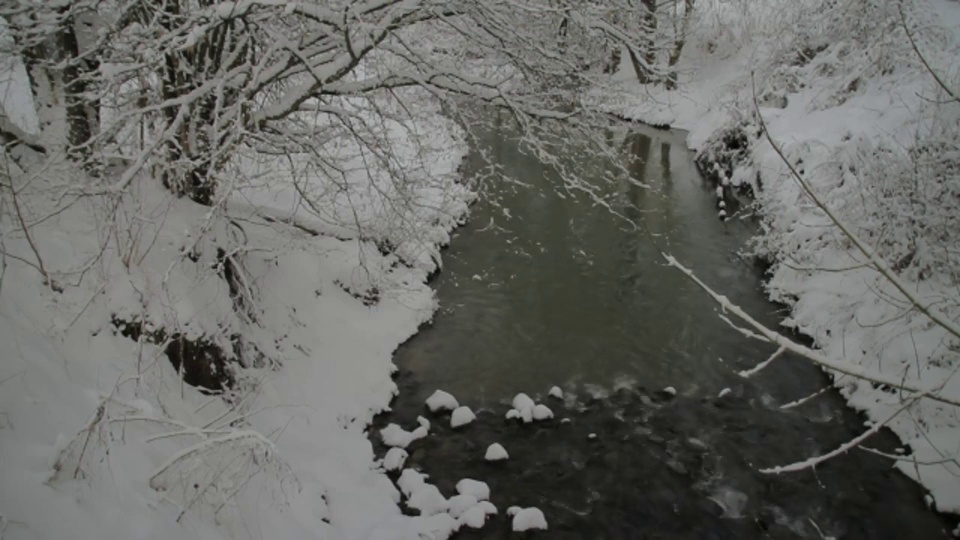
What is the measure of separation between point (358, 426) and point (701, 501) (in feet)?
12.1

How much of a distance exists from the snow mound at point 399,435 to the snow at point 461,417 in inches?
13.5

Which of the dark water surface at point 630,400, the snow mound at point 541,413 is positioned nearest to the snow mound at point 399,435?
the dark water surface at point 630,400

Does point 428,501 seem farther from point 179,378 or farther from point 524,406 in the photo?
point 179,378

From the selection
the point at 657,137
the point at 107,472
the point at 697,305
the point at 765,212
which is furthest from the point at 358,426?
the point at 657,137

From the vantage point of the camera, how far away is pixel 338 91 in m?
5.95

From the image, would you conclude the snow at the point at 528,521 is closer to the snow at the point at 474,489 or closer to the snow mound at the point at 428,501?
the snow at the point at 474,489

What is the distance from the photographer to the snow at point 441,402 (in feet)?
22.5

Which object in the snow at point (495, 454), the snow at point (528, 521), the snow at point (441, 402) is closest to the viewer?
the snow at point (528, 521)

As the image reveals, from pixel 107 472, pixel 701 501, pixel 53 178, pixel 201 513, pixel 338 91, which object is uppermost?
pixel 338 91

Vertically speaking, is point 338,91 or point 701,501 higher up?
point 338,91

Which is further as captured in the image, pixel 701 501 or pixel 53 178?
pixel 701 501

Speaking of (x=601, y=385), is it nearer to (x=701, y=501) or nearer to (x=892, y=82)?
(x=701, y=501)

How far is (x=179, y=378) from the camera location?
5113mm

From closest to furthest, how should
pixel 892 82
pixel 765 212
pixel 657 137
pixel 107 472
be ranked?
pixel 107 472, pixel 765 212, pixel 892 82, pixel 657 137
